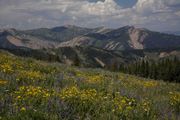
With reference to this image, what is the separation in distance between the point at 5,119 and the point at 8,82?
4.12 m

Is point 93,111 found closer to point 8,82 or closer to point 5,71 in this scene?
point 8,82

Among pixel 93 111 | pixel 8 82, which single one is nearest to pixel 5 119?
pixel 93 111

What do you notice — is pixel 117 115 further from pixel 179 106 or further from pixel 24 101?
pixel 179 106

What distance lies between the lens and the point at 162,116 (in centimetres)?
855

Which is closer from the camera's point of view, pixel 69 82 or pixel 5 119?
pixel 5 119

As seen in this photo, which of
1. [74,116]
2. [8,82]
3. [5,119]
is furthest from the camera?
[8,82]

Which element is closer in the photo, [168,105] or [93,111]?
[93,111]

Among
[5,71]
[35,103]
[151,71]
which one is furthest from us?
[151,71]

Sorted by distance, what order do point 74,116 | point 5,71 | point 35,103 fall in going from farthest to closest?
point 5,71
point 35,103
point 74,116

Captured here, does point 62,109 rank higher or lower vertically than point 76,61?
higher

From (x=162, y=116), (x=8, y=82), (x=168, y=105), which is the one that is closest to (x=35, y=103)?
(x=8, y=82)

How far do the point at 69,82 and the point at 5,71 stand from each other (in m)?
2.53

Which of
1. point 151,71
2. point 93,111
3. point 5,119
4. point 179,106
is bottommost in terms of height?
point 151,71

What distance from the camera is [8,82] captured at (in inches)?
399
